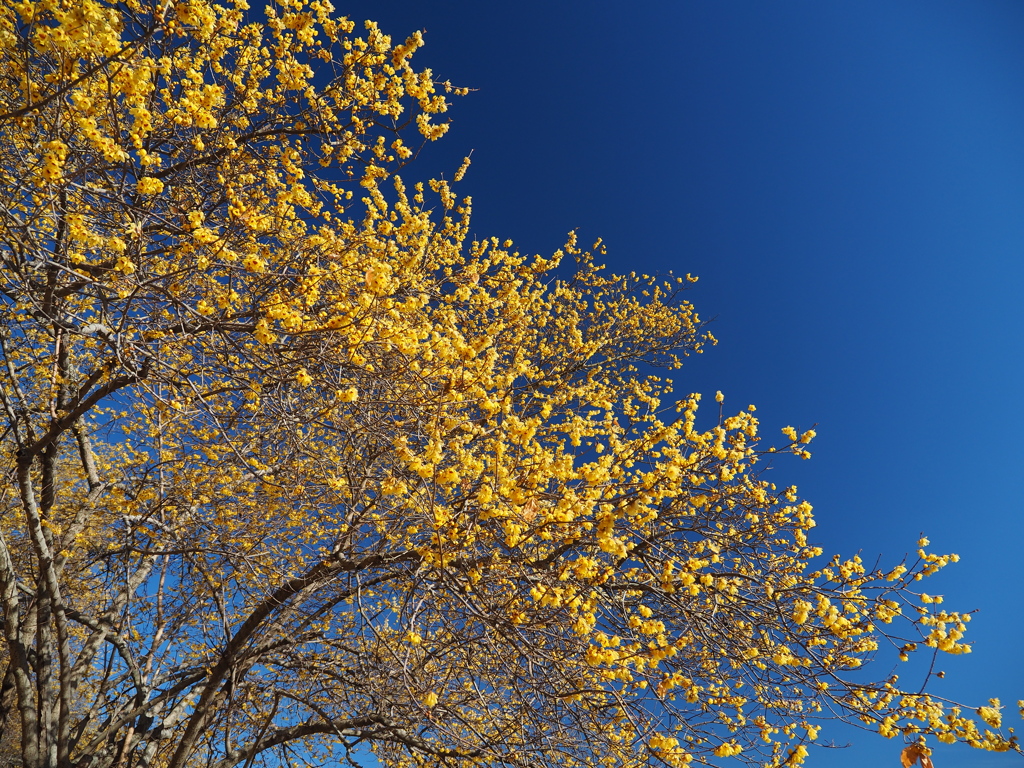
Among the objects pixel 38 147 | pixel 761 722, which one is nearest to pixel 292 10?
pixel 38 147

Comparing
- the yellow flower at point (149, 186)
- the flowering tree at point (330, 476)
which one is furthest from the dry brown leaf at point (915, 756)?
the yellow flower at point (149, 186)

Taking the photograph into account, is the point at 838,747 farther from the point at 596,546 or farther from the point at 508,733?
the point at 508,733

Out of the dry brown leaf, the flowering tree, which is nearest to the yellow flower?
the flowering tree

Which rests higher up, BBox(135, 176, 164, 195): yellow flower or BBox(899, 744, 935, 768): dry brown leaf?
BBox(135, 176, 164, 195): yellow flower

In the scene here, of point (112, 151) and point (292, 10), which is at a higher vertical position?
point (292, 10)

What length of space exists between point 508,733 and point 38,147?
4.71 m

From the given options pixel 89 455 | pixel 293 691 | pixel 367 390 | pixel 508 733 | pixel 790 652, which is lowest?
pixel 293 691

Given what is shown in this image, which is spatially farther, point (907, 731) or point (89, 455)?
point (89, 455)

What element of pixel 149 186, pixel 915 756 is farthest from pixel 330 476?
pixel 915 756

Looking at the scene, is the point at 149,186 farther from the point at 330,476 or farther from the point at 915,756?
the point at 915,756

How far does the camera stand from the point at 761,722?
338 centimetres

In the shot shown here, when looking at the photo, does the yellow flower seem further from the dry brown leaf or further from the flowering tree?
the dry brown leaf

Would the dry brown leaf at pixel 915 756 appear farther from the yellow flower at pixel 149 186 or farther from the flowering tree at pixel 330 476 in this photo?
the yellow flower at pixel 149 186

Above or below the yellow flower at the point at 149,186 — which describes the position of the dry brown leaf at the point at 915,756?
below
